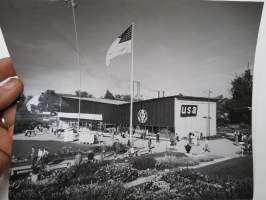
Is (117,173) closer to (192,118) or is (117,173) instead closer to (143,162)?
(143,162)

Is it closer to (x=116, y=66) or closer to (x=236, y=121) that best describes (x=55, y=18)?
(x=116, y=66)

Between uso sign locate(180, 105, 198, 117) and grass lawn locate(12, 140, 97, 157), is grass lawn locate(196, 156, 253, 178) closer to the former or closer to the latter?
uso sign locate(180, 105, 198, 117)

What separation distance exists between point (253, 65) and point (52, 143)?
1669mm

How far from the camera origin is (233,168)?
2137mm

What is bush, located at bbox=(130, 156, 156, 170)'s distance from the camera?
1992 mm

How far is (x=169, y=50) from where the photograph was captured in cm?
205

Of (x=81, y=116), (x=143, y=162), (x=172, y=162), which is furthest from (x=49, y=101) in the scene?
(x=172, y=162)

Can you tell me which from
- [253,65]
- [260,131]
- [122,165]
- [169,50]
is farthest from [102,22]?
[260,131]

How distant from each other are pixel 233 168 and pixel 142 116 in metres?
0.85

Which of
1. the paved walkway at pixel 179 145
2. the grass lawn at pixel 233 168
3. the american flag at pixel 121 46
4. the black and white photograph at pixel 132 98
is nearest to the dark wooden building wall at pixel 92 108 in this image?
the black and white photograph at pixel 132 98

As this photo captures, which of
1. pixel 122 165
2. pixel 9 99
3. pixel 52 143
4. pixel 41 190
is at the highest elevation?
pixel 9 99

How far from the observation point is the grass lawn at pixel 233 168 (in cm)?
209

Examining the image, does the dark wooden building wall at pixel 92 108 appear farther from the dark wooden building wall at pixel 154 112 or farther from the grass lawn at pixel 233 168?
the grass lawn at pixel 233 168

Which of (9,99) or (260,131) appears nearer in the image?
(9,99)
